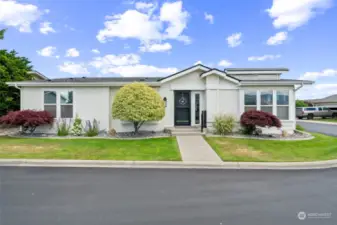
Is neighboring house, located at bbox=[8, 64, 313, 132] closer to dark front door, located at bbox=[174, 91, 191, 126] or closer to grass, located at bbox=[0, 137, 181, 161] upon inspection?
dark front door, located at bbox=[174, 91, 191, 126]

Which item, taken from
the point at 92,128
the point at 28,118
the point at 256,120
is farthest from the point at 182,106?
the point at 28,118

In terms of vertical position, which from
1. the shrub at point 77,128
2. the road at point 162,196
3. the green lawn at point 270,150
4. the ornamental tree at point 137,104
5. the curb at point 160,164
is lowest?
the road at point 162,196

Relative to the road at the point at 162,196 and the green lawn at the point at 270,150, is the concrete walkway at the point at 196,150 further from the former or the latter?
the road at the point at 162,196

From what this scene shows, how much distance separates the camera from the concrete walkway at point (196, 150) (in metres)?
9.02

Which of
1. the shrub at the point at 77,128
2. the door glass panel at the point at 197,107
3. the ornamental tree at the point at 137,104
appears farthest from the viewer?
the door glass panel at the point at 197,107

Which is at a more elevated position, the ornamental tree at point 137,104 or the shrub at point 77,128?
→ the ornamental tree at point 137,104

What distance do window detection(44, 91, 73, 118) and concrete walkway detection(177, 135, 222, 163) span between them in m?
7.01

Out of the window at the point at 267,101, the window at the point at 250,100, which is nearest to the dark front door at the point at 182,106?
the window at the point at 250,100

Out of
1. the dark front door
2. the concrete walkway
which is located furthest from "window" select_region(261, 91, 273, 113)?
the concrete walkway

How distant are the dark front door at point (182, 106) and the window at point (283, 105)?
5.50 meters

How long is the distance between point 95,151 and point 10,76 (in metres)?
12.9

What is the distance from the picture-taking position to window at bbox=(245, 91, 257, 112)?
15836 mm

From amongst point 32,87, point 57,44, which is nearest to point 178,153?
point 32,87

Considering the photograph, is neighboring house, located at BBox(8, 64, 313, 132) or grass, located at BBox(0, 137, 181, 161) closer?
grass, located at BBox(0, 137, 181, 161)
